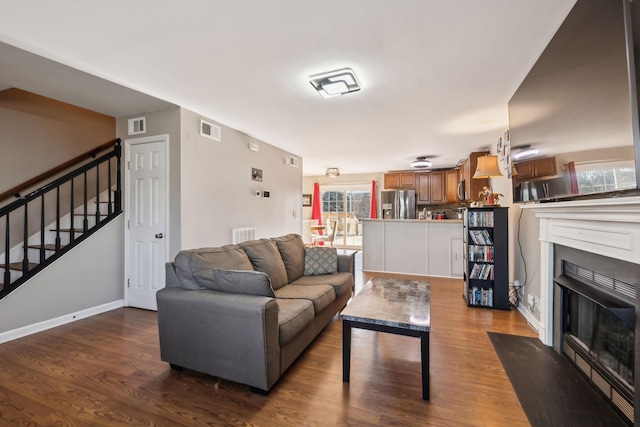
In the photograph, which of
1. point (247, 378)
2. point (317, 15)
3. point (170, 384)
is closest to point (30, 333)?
point (170, 384)

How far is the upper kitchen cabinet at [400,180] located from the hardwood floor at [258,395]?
5093mm

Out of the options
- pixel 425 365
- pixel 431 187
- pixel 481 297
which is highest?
pixel 431 187

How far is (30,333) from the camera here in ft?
9.01

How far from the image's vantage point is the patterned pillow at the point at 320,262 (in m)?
3.37

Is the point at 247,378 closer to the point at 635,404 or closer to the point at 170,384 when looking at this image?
the point at 170,384

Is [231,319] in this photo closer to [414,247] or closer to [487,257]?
[487,257]

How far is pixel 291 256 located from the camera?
10.6ft

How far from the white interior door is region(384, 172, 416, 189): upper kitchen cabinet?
5.65 m

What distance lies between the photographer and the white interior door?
3391 mm

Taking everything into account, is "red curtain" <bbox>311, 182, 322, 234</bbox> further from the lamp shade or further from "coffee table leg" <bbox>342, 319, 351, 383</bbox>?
"coffee table leg" <bbox>342, 319, 351, 383</bbox>

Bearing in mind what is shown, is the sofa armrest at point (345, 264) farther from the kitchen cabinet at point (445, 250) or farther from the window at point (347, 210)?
the window at point (347, 210)

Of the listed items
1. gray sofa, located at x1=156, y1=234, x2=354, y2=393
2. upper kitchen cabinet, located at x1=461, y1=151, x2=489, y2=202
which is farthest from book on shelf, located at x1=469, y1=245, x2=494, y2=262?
A: gray sofa, located at x1=156, y1=234, x2=354, y2=393

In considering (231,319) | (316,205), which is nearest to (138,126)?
(231,319)

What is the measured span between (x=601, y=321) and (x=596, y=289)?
0.80 ft
